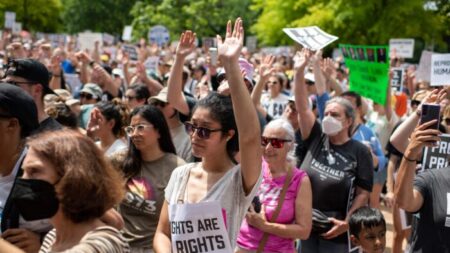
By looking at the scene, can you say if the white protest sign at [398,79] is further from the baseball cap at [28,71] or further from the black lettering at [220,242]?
the black lettering at [220,242]

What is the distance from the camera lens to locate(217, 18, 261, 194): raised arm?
11.7 ft

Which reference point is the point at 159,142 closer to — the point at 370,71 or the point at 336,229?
the point at 336,229

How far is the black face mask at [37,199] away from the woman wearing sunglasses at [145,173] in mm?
1955

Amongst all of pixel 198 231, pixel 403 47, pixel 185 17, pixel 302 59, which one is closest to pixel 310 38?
pixel 302 59

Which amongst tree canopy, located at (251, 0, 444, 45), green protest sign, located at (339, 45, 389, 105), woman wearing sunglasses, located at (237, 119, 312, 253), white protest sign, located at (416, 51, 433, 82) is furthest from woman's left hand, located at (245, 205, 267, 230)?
tree canopy, located at (251, 0, 444, 45)

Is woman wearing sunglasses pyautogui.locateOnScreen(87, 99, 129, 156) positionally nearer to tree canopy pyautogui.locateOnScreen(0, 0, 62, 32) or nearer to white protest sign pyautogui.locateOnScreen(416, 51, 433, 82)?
white protest sign pyautogui.locateOnScreen(416, 51, 433, 82)

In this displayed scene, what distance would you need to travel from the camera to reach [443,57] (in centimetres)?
588

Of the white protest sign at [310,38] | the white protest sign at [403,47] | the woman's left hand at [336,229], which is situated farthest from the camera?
the white protest sign at [403,47]

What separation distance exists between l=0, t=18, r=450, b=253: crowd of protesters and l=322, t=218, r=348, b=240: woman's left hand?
0.03 ft

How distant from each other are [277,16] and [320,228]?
28.9 m

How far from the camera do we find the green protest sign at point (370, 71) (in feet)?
29.4

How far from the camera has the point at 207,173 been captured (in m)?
3.96

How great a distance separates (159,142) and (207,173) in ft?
3.92

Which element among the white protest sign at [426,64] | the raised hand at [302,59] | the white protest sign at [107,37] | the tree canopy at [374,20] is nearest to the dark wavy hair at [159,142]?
the raised hand at [302,59]
